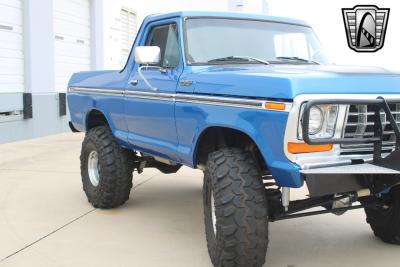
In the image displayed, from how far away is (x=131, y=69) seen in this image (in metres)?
5.75

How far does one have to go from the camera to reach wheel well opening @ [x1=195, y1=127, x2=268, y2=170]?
420cm

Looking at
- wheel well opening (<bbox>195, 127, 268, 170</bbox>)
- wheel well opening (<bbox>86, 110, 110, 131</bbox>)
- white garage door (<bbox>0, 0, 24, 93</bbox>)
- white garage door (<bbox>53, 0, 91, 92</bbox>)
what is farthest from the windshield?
white garage door (<bbox>53, 0, 91, 92</bbox>)

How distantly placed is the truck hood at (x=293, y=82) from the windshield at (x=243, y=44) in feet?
1.84

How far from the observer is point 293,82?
140 inches

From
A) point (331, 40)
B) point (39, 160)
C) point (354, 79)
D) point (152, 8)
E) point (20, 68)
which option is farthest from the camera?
point (331, 40)

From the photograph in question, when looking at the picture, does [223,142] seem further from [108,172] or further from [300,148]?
[108,172]

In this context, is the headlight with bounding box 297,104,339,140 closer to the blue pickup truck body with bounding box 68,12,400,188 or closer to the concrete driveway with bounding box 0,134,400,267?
the blue pickup truck body with bounding box 68,12,400,188

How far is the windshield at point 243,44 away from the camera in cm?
490

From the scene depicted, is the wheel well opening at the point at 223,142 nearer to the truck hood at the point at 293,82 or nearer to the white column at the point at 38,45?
the truck hood at the point at 293,82

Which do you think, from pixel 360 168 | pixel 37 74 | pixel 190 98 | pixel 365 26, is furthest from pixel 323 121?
pixel 365 26

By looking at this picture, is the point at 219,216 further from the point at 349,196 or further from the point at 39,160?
the point at 39,160

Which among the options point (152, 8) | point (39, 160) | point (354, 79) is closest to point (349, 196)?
point (354, 79)

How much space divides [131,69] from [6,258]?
2244 mm

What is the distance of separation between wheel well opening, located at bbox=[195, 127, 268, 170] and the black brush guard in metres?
0.62
